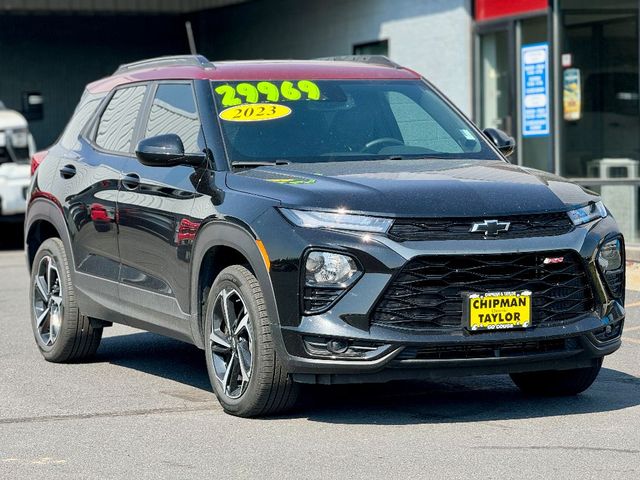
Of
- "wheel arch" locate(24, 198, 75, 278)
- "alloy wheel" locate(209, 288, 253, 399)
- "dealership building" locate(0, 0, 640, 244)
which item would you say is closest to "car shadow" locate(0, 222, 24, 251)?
"dealership building" locate(0, 0, 640, 244)

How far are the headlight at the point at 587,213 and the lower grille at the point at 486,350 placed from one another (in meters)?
0.56

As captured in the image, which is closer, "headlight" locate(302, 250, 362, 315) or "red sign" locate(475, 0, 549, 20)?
"headlight" locate(302, 250, 362, 315)

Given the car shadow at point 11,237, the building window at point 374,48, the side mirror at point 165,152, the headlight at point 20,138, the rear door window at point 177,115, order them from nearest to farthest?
the side mirror at point 165,152, the rear door window at point 177,115, the headlight at point 20,138, the car shadow at point 11,237, the building window at point 374,48

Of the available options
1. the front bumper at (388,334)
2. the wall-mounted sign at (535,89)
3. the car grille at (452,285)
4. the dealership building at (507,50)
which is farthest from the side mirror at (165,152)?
the wall-mounted sign at (535,89)

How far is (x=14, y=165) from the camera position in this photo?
1870 centimetres

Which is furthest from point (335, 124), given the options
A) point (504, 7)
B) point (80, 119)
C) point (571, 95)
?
point (504, 7)

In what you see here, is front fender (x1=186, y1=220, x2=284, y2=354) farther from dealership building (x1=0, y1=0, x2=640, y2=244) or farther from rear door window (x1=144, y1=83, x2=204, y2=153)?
dealership building (x1=0, y1=0, x2=640, y2=244)

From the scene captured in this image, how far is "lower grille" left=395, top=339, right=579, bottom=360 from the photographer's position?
21.0 feet

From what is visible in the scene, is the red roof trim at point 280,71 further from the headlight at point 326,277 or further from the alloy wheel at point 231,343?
the headlight at point 326,277

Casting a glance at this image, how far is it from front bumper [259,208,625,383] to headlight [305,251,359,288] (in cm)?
4

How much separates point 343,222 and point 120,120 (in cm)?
260

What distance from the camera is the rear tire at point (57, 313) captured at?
875 cm

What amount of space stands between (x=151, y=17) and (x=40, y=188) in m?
21.4

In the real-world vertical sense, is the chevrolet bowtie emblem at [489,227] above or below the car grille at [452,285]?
above
